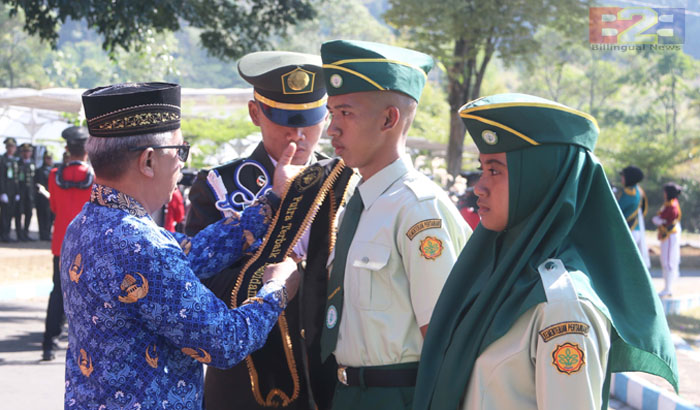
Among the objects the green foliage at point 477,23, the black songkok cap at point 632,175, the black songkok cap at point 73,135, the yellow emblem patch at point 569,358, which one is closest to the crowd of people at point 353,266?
the yellow emblem patch at point 569,358

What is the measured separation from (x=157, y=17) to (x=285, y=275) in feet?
26.3

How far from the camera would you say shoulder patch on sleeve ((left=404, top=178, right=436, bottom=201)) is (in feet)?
8.94

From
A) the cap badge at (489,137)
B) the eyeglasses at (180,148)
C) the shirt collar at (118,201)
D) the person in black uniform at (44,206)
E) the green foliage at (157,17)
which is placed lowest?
the person in black uniform at (44,206)

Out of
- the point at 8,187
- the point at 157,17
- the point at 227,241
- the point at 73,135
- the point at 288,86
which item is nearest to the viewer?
the point at 227,241

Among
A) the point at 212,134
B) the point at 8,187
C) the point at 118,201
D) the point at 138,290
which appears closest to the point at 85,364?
the point at 138,290

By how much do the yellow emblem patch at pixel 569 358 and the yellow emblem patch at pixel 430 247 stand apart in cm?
79

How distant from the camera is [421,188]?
9.12ft

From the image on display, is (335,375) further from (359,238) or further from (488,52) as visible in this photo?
(488,52)

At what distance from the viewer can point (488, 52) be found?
51.4 ft

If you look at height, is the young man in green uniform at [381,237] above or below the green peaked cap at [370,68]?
below

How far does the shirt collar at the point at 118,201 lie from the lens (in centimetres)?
235

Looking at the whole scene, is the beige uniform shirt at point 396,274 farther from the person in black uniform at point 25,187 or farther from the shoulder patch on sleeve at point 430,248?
the person in black uniform at point 25,187

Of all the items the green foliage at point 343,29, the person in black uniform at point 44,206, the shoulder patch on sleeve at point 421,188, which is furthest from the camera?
the green foliage at point 343,29

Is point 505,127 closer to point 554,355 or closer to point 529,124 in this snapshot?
point 529,124
